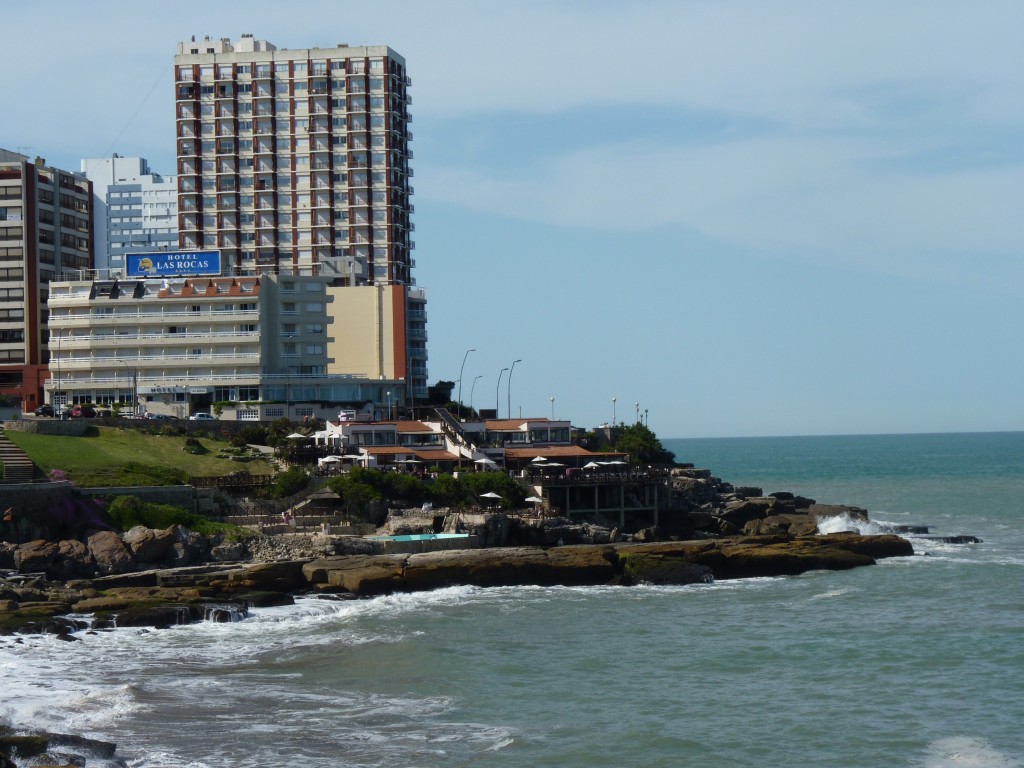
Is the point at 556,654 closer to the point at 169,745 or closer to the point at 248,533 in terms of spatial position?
the point at 169,745

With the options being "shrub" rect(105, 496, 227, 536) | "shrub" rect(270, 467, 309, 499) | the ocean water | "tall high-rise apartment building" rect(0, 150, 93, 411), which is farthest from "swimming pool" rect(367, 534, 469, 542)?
"tall high-rise apartment building" rect(0, 150, 93, 411)

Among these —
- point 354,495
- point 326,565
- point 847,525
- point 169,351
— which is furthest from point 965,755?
point 169,351

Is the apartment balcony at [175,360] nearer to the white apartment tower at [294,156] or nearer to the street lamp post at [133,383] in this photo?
the street lamp post at [133,383]

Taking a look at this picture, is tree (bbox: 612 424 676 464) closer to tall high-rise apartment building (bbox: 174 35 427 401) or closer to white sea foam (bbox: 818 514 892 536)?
white sea foam (bbox: 818 514 892 536)

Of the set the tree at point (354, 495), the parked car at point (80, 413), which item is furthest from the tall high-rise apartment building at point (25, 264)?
the tree at point (354, 495)

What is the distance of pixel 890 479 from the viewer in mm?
195500

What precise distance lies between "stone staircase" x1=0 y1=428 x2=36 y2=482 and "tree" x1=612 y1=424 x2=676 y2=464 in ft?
197

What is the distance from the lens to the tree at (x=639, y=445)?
134 meters

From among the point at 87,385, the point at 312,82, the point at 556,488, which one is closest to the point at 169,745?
the point at 556,488

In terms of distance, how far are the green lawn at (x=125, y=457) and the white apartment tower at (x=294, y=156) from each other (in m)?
64.5

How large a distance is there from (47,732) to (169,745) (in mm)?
3645

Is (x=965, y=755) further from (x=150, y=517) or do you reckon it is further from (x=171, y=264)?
(x=171, y=264)

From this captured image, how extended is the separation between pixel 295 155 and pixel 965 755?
141536 millimetres

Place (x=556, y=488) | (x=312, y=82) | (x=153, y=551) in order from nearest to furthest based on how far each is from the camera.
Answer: (x=153, y=551) → (x=556, y=488) → (x=312, y=82)
